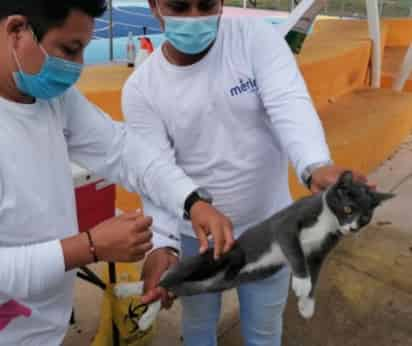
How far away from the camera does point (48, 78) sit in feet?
3.41

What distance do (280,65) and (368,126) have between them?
354 centimetres

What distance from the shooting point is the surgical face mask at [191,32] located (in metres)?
1.42

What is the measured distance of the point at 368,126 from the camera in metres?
4.68

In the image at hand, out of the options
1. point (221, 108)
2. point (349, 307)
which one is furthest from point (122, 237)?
point (349, 307)

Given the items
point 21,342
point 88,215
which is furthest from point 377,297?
point 21,342

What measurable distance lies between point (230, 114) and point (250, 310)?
0.74 m

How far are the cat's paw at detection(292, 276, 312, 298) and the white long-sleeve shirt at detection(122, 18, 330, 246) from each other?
357mm

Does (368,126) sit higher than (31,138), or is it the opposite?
(31,138)

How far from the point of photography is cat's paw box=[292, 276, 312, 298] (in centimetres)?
123

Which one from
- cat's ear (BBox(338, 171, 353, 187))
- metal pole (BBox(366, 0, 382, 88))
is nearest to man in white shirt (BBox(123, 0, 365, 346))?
cat's ear (BBox(338, 171, 353, 187))

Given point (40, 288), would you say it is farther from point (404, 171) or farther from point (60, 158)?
point (404, 171)

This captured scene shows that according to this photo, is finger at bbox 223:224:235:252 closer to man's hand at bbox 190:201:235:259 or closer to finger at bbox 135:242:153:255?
man's hand at bbox 190:201:235:259

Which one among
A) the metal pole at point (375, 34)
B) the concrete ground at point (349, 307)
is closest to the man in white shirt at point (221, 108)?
the concrete ground at point (349, 307)

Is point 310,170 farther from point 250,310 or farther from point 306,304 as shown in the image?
point 250,310
